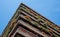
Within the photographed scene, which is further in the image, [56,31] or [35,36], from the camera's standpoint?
[56,31]

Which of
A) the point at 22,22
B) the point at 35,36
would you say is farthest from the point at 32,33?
the point at 22,22

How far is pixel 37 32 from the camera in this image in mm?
11750

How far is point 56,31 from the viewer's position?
12.6m

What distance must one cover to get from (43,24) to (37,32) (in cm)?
93

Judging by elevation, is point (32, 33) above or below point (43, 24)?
below

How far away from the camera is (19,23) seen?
11492mm

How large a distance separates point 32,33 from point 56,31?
1934mm

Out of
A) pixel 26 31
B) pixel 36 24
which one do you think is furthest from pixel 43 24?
pixel 26 31

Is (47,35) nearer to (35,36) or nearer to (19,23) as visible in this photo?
(35,36)

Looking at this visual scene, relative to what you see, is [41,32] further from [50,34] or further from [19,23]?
[19,23]

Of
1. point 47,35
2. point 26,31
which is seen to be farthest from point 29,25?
point 47,35

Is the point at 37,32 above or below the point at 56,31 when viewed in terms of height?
below

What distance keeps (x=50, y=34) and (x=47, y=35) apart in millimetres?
225

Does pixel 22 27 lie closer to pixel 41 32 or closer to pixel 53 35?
pixel 41 32
